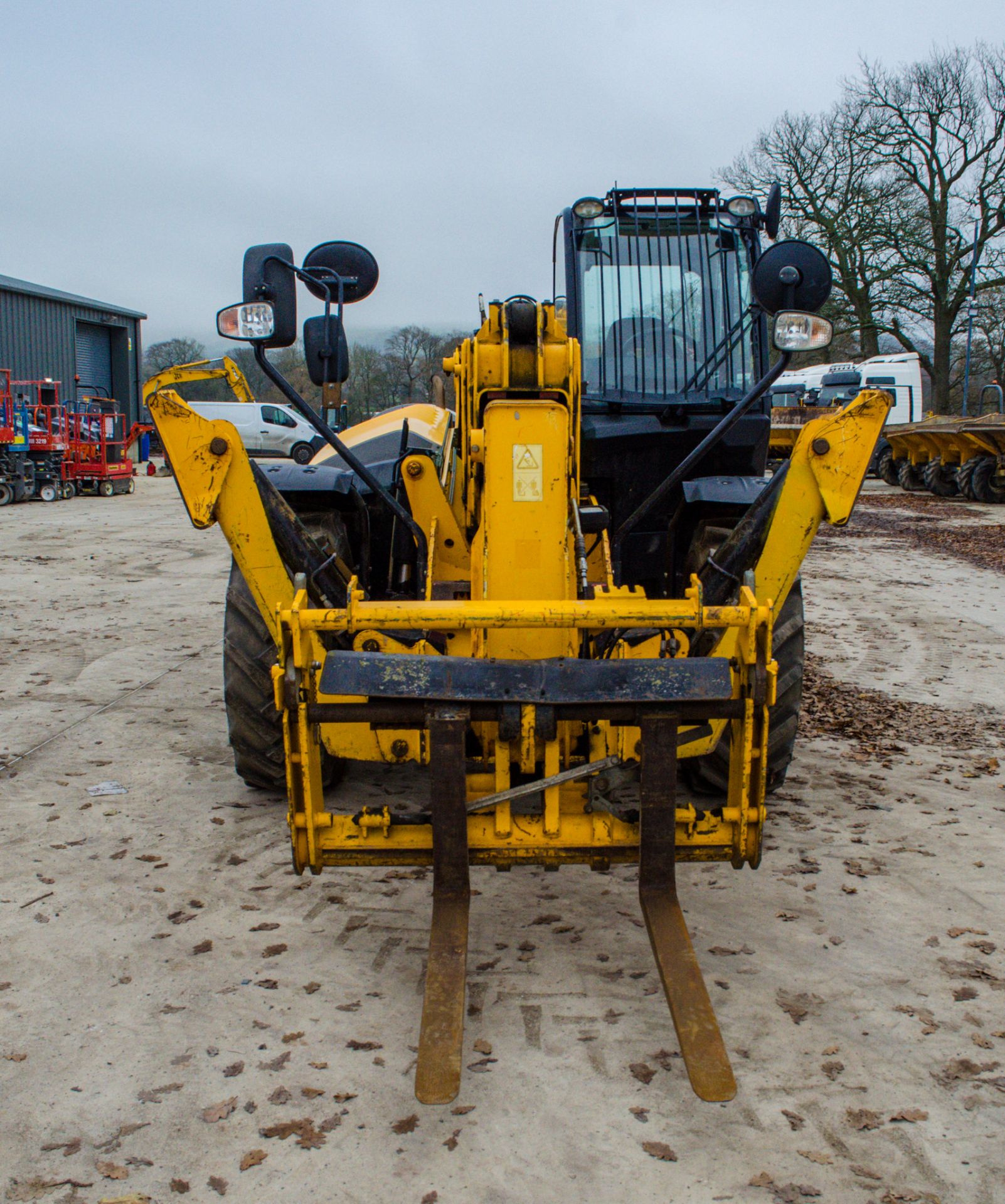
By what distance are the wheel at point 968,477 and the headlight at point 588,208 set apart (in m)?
17.3

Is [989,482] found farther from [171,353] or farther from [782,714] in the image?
[171,353]

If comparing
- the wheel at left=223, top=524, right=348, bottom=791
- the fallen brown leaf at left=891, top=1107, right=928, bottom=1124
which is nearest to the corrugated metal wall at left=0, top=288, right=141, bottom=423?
the wheel at left=223, top=524, right=348, bottom=791

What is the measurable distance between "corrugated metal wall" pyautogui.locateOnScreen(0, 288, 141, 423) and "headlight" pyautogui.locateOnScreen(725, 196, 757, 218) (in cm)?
Answer: 3053

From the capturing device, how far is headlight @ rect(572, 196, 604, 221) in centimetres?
557

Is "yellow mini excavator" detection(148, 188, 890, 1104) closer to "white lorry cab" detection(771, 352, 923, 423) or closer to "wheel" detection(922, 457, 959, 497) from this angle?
"wheel" detection(922, 457, 959, 497)

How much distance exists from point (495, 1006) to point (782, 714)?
5.82 ft

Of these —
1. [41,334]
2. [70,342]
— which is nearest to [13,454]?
[41,334]

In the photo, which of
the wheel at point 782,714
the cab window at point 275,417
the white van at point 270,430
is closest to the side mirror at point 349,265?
the wheel at point 782,714

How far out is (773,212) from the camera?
509 centimetres

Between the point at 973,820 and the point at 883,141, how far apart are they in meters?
36.1

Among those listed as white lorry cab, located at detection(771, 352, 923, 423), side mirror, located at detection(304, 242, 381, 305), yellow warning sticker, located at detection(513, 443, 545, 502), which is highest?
white lorry cab, located at detection(771, 352, 923, 423)

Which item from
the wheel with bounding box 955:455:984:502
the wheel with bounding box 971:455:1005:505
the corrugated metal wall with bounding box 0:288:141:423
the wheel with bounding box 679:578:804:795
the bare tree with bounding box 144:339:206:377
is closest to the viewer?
the wheel with bounding box 679:578:804:795

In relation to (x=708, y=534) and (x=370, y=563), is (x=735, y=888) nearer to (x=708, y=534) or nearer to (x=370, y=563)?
(x=708, y=534)

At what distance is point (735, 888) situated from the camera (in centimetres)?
387
